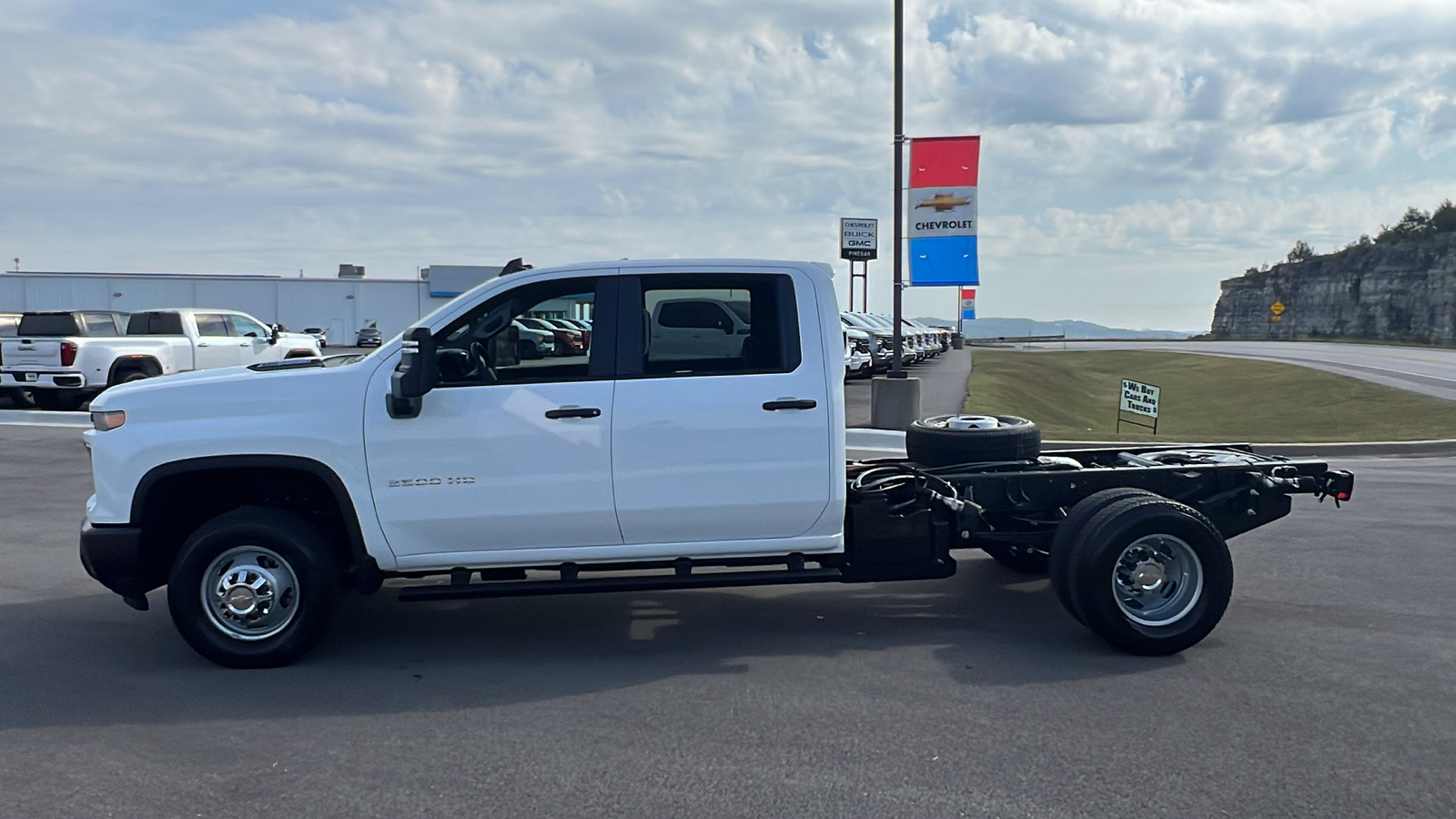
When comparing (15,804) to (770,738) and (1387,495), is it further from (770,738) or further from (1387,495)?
(1387,495)

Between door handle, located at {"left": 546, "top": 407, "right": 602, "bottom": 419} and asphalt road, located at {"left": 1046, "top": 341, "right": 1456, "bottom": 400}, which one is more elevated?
door handle, located at {"left": 546, "top": 407, "right": 602, "bottom": 419}

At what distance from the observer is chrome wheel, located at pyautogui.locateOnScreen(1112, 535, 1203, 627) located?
5961 millimetres

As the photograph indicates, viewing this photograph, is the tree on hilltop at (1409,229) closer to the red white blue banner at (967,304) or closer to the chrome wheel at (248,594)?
the red white blue banner at (967,304)

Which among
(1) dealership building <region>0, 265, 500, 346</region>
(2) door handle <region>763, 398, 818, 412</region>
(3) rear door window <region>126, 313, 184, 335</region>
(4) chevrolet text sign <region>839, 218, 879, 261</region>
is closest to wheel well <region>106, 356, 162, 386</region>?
(3) rear door window <region>126, 313, 184, 335</region>

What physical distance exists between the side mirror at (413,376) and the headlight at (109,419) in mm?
1331

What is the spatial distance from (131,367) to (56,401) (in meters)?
2.60

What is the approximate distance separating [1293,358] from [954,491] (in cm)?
4712

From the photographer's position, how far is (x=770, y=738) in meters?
4.75

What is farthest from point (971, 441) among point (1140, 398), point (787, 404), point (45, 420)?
point (45, 420)

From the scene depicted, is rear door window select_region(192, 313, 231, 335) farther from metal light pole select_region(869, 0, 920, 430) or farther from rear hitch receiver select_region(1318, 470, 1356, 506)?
rear hitch receiver select_region(1318, 470, 1356, 506)

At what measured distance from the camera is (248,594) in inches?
224

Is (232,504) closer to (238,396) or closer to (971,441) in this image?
(238,396)

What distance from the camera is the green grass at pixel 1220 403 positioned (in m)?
21.4

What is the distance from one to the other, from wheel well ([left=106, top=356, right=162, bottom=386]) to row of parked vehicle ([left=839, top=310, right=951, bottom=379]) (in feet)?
40.0
